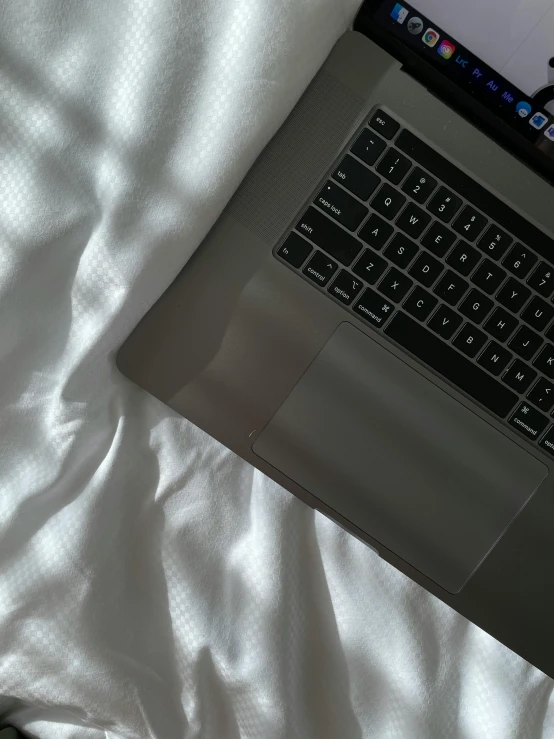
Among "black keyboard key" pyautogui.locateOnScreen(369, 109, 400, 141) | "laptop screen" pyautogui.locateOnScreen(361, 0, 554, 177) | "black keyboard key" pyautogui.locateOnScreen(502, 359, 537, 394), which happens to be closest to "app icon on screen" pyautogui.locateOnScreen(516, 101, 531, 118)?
"laptop screen" pyautogui.locateOnScreen(361, 0, 554, 177)

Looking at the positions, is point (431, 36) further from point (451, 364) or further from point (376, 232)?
point (451, 364)

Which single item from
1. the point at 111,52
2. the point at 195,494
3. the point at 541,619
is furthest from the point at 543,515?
the point at 111,52

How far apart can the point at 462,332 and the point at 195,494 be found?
0.95 feet

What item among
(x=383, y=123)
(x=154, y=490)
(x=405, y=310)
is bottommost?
(x=154, y=490)

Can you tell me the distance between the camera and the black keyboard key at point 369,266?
0.53 meters

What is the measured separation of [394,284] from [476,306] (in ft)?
0.24

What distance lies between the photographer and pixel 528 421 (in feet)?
1.81

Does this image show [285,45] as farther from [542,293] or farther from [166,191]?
[542,293]

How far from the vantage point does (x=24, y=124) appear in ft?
1.75

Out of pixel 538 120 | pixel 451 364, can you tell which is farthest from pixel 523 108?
pixel 451 364

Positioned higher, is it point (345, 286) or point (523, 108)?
point (523, 108)

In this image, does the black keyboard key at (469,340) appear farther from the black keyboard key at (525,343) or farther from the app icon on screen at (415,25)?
the app icon on screen at (415,25)

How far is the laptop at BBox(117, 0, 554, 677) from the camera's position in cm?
52

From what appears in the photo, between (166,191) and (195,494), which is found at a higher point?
(166,191)
